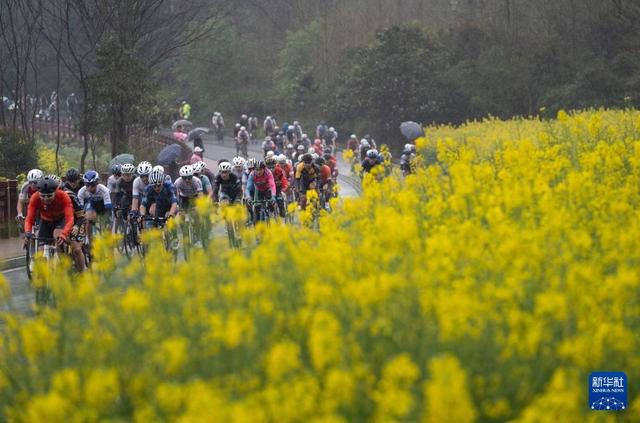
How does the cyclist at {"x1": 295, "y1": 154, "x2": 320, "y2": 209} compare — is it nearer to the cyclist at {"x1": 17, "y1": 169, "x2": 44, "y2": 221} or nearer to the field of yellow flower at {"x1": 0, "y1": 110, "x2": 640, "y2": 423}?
the cyclist at {"x1": 17, "y1": 169, "x2": 44, "y2": 221}

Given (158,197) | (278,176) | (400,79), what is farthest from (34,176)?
(400,79)

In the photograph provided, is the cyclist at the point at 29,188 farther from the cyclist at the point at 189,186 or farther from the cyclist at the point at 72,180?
the cyclist at the point at 189,186

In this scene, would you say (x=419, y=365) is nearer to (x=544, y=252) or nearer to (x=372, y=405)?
(x=372, y=405)

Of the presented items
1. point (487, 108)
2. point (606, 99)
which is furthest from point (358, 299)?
point (487, 108)

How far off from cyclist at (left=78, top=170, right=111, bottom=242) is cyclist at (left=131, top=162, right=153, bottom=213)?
3.22 ft

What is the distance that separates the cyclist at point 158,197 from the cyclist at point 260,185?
2608mm

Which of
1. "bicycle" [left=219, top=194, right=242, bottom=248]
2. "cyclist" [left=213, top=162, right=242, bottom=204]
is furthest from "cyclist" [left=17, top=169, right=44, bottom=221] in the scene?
"cyclist" [left=213, top=162, right=242, bottom=204]

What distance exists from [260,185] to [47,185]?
270 inches

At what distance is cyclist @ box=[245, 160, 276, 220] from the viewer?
21.5 meters

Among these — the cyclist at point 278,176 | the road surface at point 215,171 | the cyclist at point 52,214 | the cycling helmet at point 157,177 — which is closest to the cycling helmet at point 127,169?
the cycling helmet at point 157,177

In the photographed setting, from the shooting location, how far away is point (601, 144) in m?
13.7

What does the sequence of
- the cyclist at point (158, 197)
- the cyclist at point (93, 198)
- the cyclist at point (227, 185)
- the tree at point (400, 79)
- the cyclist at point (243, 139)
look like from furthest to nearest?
the tree at point (400, 79), the cyclist at point (243, 139), the cyclist at point (227, 185), the cyclist at point (158, 197), the cyclist at point (93, 198)
